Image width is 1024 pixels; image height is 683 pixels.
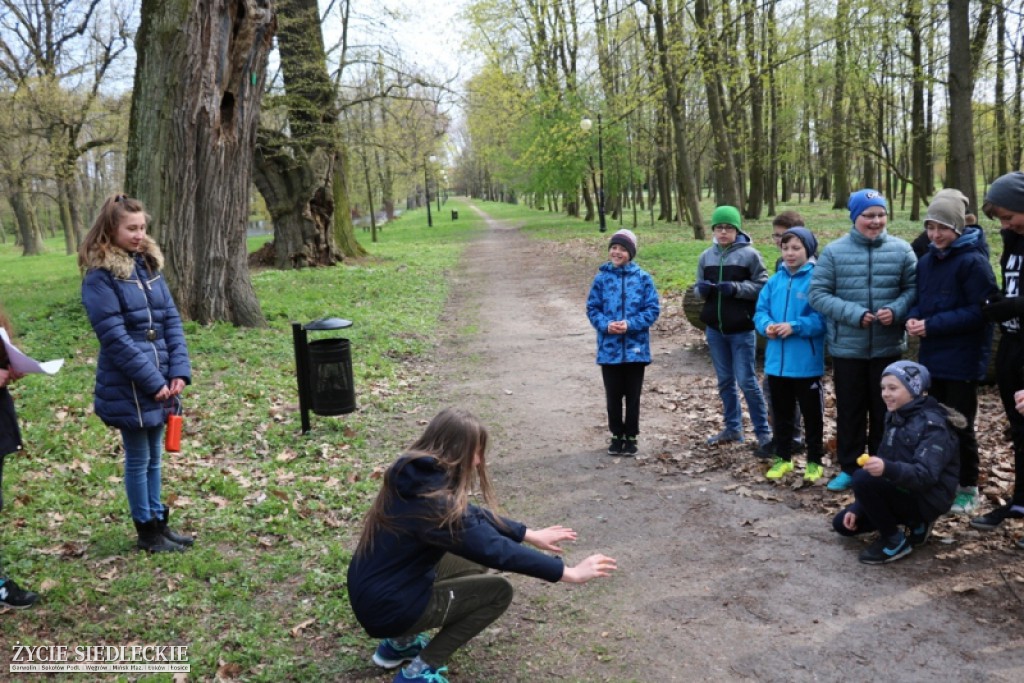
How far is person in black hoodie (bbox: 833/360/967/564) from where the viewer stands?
4109 mm

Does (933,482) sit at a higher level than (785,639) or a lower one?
higher

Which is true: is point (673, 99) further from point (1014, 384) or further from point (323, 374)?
point (1014, 384)

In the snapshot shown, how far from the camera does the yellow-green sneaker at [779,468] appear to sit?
5633mm

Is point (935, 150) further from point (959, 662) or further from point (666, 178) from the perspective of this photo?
point (959, 662)

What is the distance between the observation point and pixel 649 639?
12.2ft

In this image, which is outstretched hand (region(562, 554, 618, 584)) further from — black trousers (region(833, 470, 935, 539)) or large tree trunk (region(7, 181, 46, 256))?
large tree trunk (region(7, 181, 46, 256))

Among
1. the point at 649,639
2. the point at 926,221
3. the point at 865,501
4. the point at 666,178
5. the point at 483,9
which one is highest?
the point at 483,9

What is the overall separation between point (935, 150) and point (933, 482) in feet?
127

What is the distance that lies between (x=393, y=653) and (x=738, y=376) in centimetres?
397

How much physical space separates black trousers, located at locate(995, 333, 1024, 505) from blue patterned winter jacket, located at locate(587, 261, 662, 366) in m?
2.44

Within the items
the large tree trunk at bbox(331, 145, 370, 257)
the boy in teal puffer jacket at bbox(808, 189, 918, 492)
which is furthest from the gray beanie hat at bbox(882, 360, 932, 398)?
the large tree trunk at bbox(331, 145, 370, 257)

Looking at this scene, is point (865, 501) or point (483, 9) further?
point (483, 9)

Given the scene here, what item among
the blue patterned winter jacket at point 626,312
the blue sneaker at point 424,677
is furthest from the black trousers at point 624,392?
the blue sneaker at point 424,677

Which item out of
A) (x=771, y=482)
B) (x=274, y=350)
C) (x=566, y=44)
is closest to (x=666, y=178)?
(x=566, y=44)
